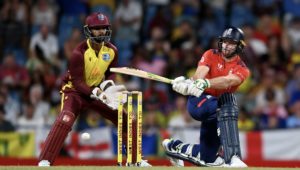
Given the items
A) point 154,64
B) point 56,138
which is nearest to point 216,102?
point 56,138

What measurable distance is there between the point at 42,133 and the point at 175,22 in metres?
4.09

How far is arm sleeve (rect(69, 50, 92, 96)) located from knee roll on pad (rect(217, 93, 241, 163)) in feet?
5.05

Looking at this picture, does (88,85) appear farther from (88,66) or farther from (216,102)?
(216,102)

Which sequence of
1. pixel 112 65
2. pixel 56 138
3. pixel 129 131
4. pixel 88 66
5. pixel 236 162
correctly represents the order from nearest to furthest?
pixel 236 162 < pixel 129 131 < pixel 56 138 < pixel 88 66 < pixel 112 65

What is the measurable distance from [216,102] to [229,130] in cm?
43

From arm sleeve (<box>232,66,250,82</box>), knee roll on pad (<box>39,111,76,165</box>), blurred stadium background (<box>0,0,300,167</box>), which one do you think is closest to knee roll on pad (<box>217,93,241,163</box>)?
arm sleeve (<box>232,66,250,82</box>)

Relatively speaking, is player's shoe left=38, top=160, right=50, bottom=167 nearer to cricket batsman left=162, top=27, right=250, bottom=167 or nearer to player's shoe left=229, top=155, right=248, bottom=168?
cricket batsman left=162, top=27, right=250, bottom=167

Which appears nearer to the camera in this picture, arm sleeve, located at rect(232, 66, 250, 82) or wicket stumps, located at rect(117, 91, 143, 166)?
wicket stumps, located at rect(117, 91, 143, 166)

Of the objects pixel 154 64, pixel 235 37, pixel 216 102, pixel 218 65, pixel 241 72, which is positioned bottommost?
pixel 216 102

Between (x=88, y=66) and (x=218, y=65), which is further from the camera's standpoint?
(x=88, y=66)

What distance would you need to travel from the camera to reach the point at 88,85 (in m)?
11.5

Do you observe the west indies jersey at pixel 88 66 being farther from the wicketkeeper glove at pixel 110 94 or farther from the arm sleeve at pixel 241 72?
the arm sleeve at pixel 241 72

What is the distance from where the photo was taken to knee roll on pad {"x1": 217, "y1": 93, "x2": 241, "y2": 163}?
10.7m

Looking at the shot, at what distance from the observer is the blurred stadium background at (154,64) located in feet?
50.7
